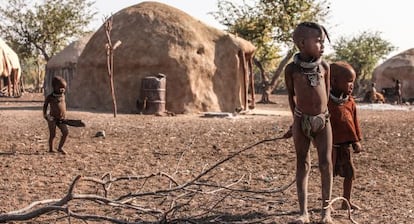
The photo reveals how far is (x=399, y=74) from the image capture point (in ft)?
106

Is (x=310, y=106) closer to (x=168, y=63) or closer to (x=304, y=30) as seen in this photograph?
(x=304, y=30)

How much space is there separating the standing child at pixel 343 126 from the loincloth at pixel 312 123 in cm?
48

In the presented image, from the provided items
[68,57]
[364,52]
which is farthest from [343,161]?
[364,52]

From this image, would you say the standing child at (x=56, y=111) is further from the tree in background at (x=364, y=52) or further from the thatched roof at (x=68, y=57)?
the tree in background at (x=364, y=52)

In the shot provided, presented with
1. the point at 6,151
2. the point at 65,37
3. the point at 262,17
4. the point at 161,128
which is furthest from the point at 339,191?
the point at 65,37

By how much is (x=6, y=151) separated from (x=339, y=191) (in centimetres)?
482

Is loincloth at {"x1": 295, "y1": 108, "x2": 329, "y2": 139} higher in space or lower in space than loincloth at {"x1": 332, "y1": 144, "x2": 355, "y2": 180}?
higher

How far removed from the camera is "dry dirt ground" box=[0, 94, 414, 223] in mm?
4570

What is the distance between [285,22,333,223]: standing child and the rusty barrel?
11.0 m

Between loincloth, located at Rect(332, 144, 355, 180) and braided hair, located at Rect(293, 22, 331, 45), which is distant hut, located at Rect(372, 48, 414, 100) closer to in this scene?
loincloth, located at Rect(332, 144, 355, 180)

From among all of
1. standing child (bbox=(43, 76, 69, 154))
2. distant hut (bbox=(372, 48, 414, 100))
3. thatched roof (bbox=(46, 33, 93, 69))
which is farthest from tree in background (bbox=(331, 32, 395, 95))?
standing child (bbox=(43, 76, 69, 154))

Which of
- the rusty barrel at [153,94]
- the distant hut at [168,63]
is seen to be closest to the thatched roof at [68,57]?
the distant hut at [168,63]

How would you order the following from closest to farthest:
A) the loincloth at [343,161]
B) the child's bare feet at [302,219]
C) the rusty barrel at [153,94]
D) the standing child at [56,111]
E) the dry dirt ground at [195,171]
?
1. the child's bare feet at [302,219]
2. the dry dirt ground at [195,171]
3. the loincloth at [343,161]
4. the standing child at [56,111]
5. the rusty barrel at [153,94]

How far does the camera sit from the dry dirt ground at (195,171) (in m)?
4.57
